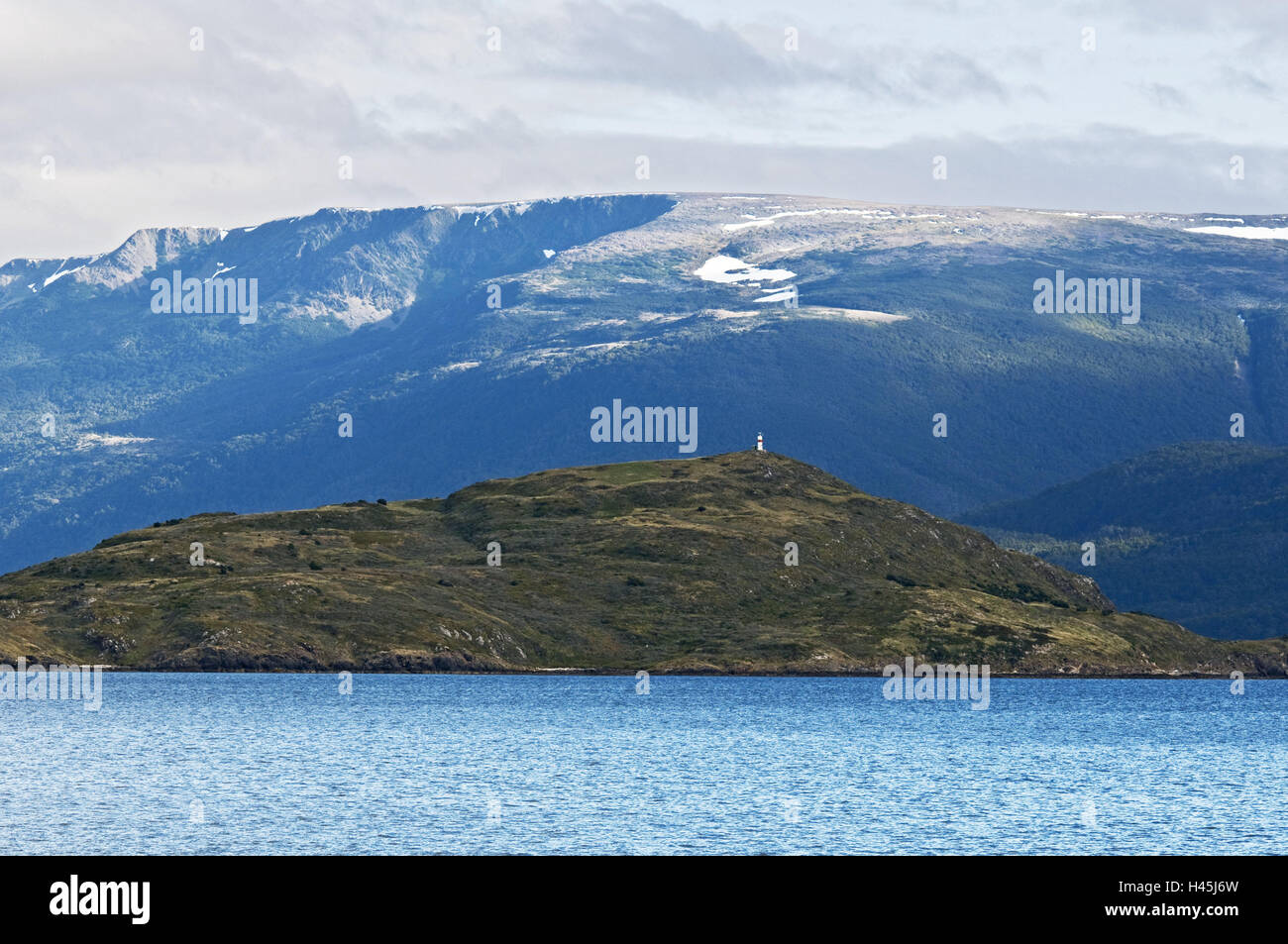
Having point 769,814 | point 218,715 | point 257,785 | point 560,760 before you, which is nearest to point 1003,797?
point 769,814

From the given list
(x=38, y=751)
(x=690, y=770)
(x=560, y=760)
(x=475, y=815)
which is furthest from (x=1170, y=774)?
(x=38, y=751)
